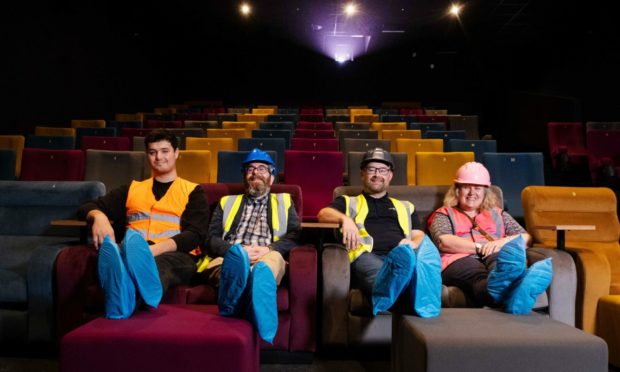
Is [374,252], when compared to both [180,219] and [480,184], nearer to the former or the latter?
[480,184]

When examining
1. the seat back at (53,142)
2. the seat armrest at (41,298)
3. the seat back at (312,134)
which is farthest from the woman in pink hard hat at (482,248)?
the seat back at (53,142)

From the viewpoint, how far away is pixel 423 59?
12055 mm

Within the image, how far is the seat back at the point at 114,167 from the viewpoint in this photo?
3443 millimetres

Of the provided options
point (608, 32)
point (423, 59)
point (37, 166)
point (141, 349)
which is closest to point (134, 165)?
point (37, 166)

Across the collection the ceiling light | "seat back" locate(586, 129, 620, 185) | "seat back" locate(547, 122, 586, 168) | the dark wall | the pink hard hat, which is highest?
the ceiling light

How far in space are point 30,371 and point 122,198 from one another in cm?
88

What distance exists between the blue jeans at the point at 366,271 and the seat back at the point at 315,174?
1.29 m

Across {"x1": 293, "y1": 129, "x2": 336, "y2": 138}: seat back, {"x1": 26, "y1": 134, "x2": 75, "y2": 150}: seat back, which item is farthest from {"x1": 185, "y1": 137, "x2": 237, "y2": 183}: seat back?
{"x1": 293, "y1": 129, "x2": 336, "y2": 138}: seat back

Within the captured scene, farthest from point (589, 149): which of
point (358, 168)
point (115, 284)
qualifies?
point (115, 284)

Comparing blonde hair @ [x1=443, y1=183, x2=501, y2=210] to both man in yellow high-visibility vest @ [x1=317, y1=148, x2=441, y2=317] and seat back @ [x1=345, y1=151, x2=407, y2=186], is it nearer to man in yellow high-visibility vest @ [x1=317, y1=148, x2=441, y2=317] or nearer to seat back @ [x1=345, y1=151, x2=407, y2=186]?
man in yellow high-visibility vest @ [x1=317, y1=148, x2=441, y2=317]

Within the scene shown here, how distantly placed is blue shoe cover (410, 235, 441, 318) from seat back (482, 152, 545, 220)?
209cm

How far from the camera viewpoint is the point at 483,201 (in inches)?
102

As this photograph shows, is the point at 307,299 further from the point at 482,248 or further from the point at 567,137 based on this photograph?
the point at 567,137

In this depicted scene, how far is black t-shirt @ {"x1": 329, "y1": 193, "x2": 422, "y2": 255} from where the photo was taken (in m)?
2.50
